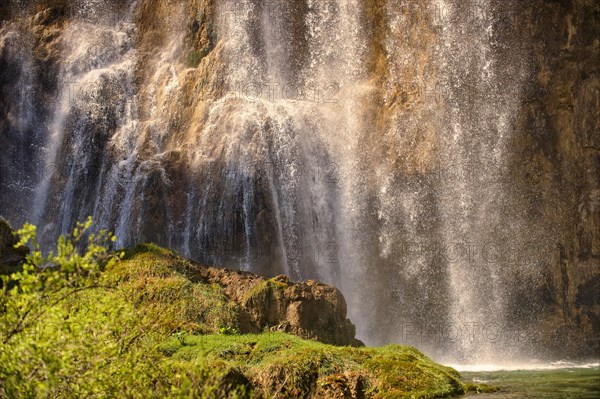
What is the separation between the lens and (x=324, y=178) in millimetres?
39281

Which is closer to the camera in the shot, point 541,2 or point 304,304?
point 304,304

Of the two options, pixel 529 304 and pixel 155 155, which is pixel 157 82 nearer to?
pixel 155 155

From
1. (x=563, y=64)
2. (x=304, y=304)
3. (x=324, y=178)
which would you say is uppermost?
(x=563, y=64)

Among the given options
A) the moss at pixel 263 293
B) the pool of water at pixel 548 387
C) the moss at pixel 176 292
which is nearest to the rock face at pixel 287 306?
the moss at pixel 263 293


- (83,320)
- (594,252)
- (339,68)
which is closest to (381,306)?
(594,252)

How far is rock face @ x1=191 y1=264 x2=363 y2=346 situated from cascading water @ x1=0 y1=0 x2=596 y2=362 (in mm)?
12449

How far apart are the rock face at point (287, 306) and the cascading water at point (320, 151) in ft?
40.8

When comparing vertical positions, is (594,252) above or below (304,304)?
above

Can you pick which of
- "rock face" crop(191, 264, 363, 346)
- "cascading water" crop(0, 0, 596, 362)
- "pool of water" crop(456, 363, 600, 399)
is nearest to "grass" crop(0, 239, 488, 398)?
"rock face" crop(191, 264, 363, 346)

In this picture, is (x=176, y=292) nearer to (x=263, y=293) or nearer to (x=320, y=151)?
(x=263, y=293)

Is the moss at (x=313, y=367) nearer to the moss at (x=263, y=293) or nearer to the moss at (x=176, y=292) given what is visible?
the moss at (x=176, y=292)

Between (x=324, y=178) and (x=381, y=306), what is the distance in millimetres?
7186

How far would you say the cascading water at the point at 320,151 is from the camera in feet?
120

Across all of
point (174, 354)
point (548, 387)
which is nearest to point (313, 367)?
point (174, 354)
